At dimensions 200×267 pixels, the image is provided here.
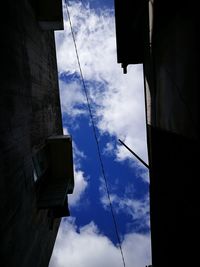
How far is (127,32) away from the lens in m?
7.86

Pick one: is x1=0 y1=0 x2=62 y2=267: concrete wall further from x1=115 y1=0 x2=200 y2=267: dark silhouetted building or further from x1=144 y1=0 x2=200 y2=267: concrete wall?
x1=144 y1=0 x2=200 y2=267: concrete wall

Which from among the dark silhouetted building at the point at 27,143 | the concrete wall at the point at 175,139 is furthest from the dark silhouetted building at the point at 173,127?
the dark silhouetted building at the point at 27,143

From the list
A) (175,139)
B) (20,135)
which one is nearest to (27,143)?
(20,135)

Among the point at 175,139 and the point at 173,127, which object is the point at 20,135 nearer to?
→ the point at 173,127

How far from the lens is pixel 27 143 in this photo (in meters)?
6.27

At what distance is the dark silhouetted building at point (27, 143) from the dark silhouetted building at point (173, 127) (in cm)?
313

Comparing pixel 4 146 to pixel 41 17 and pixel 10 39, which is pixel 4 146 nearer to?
pixel 10 39

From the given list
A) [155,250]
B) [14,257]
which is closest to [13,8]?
[14,257]

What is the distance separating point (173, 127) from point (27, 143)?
417 centimetres

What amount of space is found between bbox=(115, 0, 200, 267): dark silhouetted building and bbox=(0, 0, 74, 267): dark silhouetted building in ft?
10.3

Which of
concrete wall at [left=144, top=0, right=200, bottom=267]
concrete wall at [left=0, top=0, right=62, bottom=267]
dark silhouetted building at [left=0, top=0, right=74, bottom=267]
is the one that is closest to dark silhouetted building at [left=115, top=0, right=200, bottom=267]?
concrete wall at [left=144, top=0, right=200, bottom=267]

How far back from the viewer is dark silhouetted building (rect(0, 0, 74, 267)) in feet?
15.6

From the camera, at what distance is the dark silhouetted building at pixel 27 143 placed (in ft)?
15.6

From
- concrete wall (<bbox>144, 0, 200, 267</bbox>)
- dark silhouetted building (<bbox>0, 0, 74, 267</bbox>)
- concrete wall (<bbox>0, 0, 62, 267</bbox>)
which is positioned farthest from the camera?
dark silhouetted building (<bbox>0, 0, 74, 267</bbox>)
